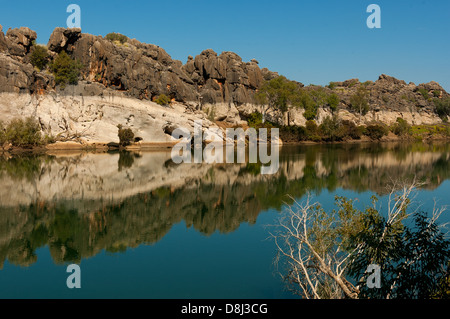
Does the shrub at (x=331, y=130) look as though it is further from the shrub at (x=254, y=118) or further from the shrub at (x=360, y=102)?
the shrub at (x=360, y=102)

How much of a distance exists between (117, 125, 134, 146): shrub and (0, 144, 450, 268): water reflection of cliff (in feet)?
67.5

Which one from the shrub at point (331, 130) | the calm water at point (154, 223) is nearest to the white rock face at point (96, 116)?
the calm water at point (154, 223)

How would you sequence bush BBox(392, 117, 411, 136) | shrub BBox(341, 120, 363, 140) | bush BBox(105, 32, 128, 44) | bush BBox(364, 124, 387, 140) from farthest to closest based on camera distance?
Answer: bush BBox(105, 32, 128, 44), bush BBox(392, 117, 411, 136), bush BBox(364, 124, 387, 140), shrub BBox(341, 120, 363, 140)

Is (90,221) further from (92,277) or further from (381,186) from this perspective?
(381,186)

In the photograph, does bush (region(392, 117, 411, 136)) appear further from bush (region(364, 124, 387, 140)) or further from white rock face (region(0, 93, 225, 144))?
white rock face (region(0, 93, 225, 144))

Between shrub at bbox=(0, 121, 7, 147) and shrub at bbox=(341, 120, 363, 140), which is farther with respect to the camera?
shrub at bbox=(341, 120, 363, 140)

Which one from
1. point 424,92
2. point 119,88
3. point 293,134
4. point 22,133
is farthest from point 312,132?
point 424,92

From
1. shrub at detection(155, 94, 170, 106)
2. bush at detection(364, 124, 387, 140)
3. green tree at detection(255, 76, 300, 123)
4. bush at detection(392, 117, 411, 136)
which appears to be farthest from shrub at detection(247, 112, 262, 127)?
bush at detection(392, 117, 411, 136)

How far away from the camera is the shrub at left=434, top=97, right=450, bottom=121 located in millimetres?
122500

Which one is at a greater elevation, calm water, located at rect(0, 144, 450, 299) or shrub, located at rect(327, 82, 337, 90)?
shrub, located at rect(327, 82, 337, 90)

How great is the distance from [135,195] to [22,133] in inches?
1330

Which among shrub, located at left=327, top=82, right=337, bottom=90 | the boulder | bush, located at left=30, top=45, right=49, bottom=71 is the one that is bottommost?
bush, located at left=30, top=45, right=49, bottom=71

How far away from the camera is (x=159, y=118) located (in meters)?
65.6
